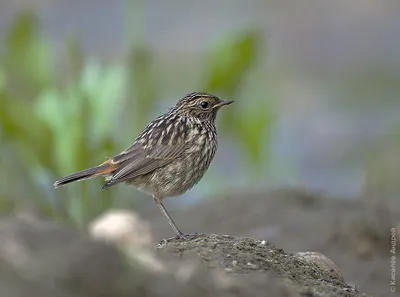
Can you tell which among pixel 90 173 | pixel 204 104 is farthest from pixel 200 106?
pixel 90 173

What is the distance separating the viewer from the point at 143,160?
24.3ft

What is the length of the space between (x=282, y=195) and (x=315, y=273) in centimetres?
433

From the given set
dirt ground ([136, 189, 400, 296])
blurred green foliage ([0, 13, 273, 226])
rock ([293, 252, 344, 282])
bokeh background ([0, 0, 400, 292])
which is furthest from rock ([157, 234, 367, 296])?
blurred green foliage ([0, 13, 273, 226])

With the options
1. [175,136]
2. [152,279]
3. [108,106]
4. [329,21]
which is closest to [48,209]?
[108,106]

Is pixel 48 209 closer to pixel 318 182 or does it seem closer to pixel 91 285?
pixel 318 182

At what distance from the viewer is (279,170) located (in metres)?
12.0

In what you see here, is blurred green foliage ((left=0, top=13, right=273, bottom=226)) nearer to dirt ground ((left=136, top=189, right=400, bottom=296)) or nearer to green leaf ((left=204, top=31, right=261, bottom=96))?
green leaf ((left=204, top=31, right=261, bottom=96))

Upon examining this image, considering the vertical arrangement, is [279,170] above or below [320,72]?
below

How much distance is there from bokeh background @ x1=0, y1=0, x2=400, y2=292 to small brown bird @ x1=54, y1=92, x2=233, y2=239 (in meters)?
1.57

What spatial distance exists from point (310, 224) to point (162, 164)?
88.6 inches

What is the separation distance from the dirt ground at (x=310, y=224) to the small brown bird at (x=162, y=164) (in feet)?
4.24

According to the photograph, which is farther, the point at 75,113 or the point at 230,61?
the point at 230,61

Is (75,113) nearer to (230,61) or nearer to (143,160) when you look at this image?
(230,61)

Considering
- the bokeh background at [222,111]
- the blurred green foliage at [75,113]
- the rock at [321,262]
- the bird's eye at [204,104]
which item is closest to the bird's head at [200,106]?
the bird's eye at [204,104]
